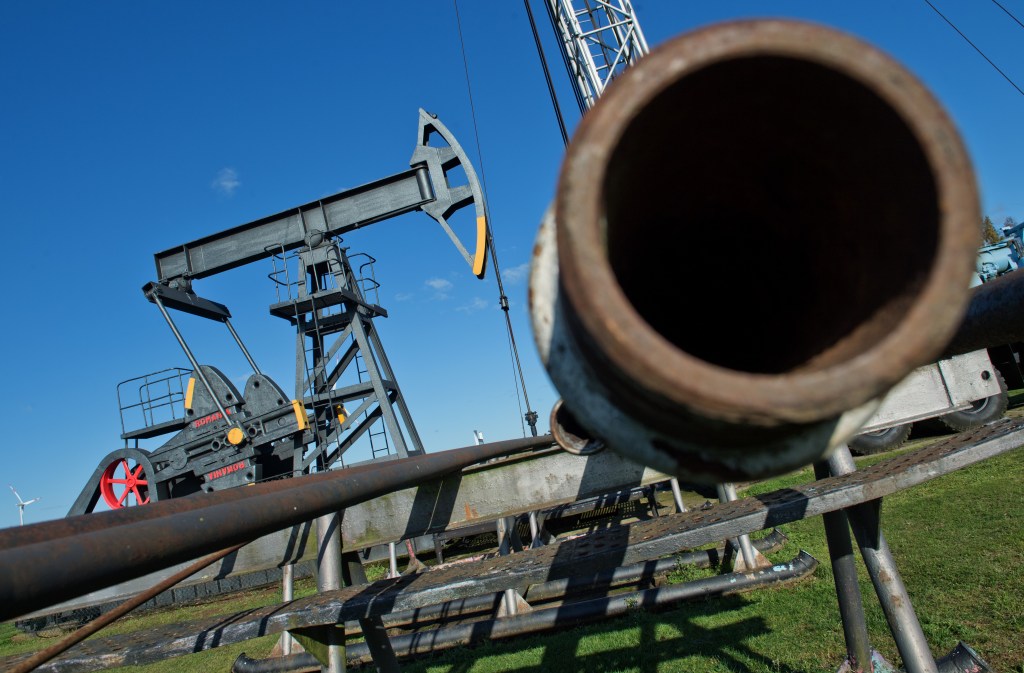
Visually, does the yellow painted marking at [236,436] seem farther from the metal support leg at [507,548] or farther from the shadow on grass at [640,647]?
the shadow on grass at [640,647]

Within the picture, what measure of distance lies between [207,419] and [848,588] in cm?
1031

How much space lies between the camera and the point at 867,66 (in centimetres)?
62

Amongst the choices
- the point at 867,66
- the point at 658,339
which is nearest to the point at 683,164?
the point at 867,66

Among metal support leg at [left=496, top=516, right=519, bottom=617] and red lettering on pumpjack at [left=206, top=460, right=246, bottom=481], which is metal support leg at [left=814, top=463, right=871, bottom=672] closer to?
metal support leg at [left=496, top=516, right=519, bottom=617]

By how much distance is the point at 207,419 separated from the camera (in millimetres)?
10664

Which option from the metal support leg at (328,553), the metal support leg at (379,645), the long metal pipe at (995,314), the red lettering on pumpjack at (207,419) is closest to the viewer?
the long metal pipe at (995,314)

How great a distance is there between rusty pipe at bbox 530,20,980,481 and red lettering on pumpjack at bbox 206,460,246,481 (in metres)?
10.6

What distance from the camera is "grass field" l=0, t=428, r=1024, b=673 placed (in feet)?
11.2

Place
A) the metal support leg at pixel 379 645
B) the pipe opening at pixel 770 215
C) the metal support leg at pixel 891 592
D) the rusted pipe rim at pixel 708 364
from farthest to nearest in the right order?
the metal support leg at pixel 379 645 < the metal support leg at pixel 891 592 < the pipe opening at pixel 770 215 < the rusted pipe rim at pixel 708 364

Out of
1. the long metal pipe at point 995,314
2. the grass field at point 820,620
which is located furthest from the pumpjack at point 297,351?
the long metal pipe at point 995,314

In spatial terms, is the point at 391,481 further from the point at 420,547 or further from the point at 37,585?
the point at 420,547

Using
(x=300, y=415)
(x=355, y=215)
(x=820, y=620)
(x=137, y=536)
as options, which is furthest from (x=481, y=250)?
(x=137, y=536)

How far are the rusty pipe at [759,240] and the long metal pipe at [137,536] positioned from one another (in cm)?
62

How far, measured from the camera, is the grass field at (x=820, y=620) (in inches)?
134
